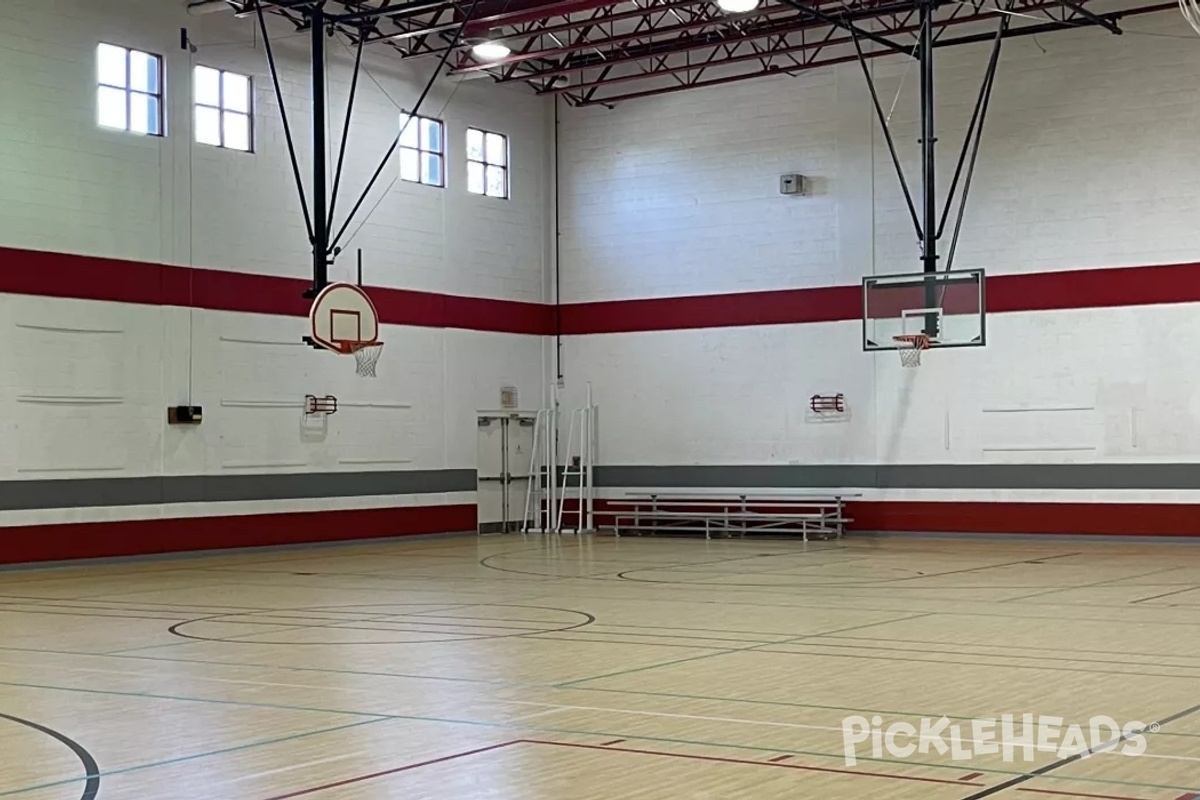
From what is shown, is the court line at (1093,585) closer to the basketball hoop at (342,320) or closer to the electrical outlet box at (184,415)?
the basketball hoop at (342,320)

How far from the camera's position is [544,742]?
816 cm

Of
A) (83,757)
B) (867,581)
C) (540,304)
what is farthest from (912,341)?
(83,757)

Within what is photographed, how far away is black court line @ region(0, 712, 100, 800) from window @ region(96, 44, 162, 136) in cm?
1441

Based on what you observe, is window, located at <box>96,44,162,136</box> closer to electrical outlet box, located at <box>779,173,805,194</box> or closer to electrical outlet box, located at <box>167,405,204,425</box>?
electrical outlet box, located at <box>167,405,204,425</box>

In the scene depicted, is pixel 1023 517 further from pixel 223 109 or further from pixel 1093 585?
pixel 223 109

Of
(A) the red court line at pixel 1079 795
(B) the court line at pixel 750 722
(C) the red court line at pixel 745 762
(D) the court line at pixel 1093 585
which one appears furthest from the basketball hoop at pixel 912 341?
(A) the red court line at pixel 1079 795

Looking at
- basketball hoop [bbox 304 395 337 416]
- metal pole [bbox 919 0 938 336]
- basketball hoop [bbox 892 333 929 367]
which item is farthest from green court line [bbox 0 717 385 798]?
basketball hoop [bbox 304 395 337 416]

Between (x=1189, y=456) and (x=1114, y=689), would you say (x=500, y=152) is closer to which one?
(x=1189, y=456)

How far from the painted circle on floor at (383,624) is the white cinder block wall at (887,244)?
40.5 feet

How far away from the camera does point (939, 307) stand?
Result: 71.7 ft

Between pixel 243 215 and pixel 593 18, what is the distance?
21.2 feet

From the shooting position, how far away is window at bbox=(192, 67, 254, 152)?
23.3 m

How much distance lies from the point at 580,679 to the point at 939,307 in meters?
12.9

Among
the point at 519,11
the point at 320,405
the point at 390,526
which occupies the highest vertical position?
the point at 519,11
